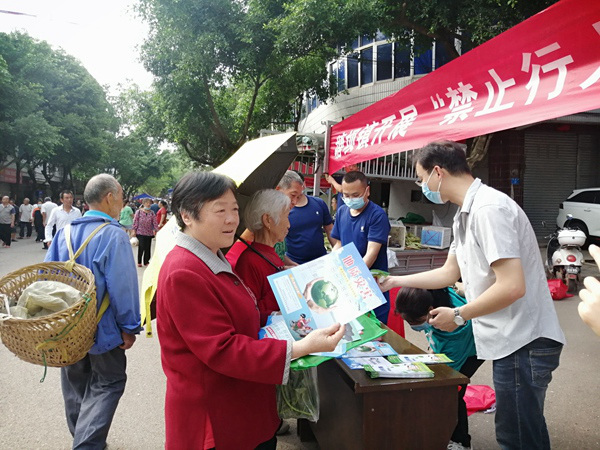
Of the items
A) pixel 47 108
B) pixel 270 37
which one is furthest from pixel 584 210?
pixel 47 108

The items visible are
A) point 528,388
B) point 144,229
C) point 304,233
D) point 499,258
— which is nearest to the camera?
point 499,258

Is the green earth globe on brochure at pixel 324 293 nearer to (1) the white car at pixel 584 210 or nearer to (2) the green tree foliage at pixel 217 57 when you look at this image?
(2) the green tree foliage at pixel 217 57

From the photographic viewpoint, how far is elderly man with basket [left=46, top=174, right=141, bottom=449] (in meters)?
2.34

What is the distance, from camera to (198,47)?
35.2 ft

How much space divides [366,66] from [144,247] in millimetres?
9289

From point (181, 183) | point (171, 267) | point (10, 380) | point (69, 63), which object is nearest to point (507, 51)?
point (181, 183)

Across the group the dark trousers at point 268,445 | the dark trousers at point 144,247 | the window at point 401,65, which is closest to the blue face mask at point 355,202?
the dark trousers at point 268,445

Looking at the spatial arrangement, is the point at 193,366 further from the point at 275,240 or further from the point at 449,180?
the point at 449,180

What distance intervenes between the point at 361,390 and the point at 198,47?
10.9m

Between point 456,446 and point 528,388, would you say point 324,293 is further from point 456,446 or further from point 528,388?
point 456,446

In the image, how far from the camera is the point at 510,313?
176 centimetres

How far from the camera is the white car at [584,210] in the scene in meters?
10.0

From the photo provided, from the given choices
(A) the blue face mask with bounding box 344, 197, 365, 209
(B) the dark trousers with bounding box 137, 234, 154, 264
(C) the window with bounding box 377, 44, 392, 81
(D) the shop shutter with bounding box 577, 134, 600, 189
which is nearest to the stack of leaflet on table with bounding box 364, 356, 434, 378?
(A) the blue face mask with bounding box 344, 197, 365, 209

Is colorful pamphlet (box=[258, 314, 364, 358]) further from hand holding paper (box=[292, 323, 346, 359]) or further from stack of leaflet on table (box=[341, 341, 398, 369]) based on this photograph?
stack of leaflet on table (box=[341, 341, 398, 369])
